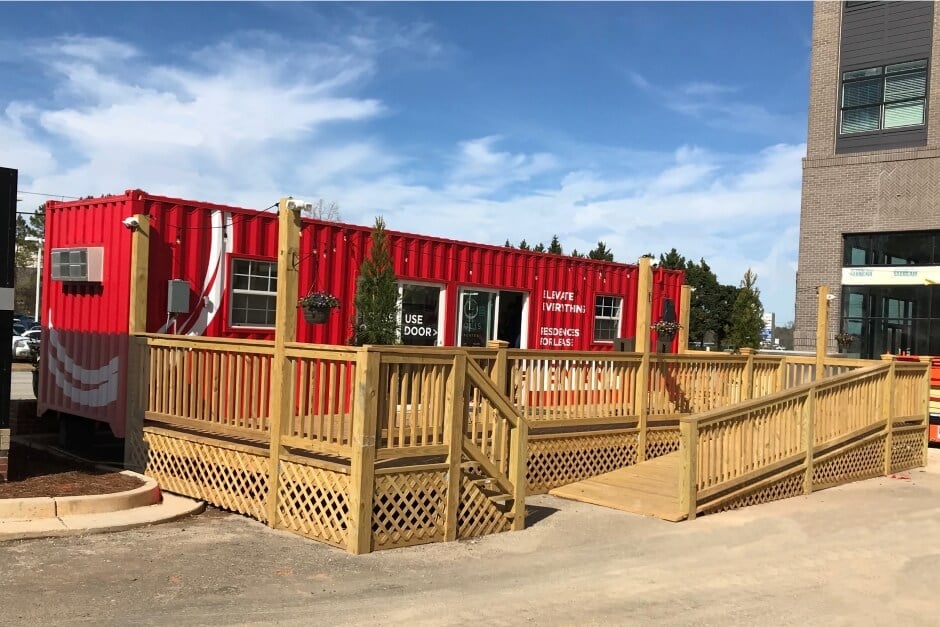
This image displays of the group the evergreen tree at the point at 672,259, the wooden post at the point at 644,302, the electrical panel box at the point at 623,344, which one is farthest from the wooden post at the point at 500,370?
the evergreen tree at the point at 672,259

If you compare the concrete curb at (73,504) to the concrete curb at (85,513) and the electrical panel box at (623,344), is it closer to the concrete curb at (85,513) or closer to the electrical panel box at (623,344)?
the concrete curb at (85,513)

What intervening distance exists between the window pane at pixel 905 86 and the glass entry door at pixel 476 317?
1590cm

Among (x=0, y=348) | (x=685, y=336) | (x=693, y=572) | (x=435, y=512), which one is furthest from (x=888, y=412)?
(x=0, y=348)

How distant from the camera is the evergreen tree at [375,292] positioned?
455 inches

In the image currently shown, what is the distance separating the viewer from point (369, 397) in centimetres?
686

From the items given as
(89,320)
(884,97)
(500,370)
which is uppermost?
(884,97)

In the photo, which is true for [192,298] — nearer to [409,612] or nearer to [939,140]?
[409,612]

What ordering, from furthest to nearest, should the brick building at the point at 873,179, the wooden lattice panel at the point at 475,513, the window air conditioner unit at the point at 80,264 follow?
the brick building at the point at 873,179 < the window air conditioner unit at the point at 80,264 < the wooden lattice panel at the point at 475,513

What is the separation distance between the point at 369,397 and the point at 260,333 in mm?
4379

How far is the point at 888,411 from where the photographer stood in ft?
42.5

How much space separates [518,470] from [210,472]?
2.99 m

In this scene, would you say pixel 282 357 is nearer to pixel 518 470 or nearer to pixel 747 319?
pixel 518 470

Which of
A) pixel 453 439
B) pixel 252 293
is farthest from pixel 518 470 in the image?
pixel 252 293

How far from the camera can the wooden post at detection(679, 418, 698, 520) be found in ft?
28.8
